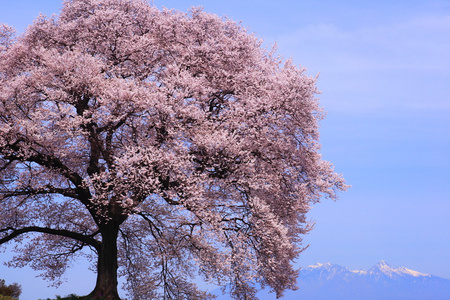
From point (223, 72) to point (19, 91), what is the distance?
30.7 feet

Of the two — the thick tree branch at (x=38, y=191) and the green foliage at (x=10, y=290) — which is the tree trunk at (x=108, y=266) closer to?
the thick tree branch at (x=38, y=191)

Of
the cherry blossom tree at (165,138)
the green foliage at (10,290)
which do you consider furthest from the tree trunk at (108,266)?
the green foliage at (10,290)

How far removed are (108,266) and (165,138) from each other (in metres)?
7.75

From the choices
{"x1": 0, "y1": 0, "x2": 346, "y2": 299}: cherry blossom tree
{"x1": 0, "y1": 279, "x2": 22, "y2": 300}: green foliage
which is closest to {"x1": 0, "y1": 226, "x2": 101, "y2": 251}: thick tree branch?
{"x1": 0, "y1": 0, "x2": 346, "y2": 299}: cherry blossom tree

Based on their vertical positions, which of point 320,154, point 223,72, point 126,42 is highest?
point 126,42

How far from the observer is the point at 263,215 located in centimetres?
2245

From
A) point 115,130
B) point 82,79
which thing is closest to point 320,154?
point 115,130

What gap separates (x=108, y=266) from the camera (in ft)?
83.1

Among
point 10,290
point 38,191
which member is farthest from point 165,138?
point 10,290

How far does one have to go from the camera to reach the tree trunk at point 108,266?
25038 mm

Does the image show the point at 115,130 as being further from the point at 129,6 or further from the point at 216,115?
the point at 129,6

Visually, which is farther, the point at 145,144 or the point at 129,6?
the point at 129,6

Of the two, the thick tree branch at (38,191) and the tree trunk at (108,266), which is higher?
the thick tree branch at (38,191)

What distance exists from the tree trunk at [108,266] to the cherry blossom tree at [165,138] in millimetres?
Answer: 70
